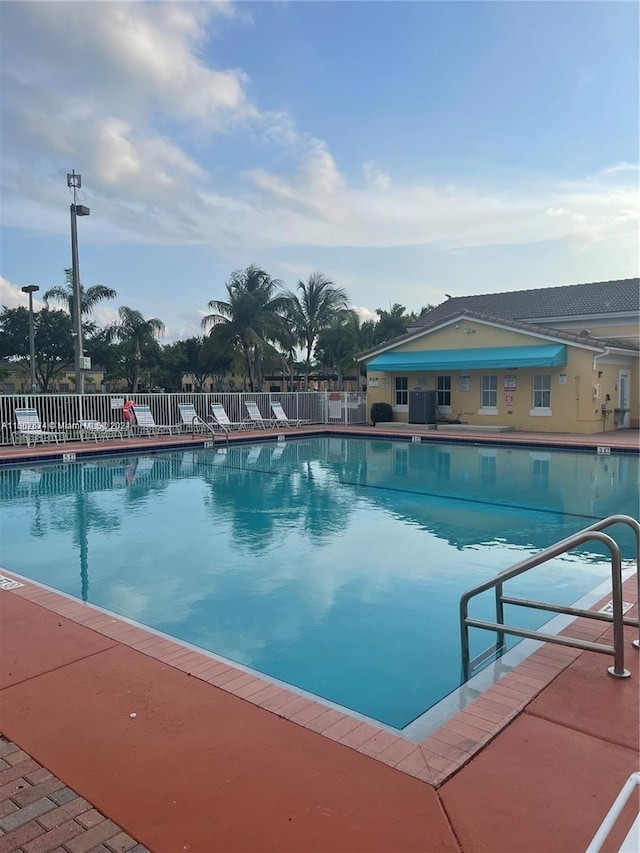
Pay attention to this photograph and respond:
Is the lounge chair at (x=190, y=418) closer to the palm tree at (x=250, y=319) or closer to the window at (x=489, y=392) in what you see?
the palm tree at (x=250, y=319)

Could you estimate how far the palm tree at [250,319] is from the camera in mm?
29969

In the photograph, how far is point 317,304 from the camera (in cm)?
3531

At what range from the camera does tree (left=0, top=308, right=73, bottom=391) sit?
39.2 meters

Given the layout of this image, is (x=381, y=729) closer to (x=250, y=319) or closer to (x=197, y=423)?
(x=197, y=423)

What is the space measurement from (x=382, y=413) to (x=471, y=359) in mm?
4627

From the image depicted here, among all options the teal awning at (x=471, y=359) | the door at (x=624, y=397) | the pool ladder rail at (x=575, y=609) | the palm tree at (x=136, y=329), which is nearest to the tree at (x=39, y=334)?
the palm tree at (x=136, y=329)

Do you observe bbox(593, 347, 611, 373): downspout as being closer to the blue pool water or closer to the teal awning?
the teal awning

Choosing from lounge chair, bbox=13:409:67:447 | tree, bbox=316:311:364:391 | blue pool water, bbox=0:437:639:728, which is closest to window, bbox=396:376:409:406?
tree, bbox=316:311:364:391

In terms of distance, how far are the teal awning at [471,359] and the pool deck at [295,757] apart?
58.5ft

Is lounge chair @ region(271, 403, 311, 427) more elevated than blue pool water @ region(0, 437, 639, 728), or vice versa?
lounge chair @ region(271, 403, 311, 427)

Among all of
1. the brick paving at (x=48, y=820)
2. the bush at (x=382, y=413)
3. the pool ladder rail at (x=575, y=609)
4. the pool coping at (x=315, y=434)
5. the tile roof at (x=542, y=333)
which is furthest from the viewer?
the bush at (x=382, y=413)

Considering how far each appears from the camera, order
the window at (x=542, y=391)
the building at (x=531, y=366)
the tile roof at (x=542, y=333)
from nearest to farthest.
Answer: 1. the tile roof at (x=542, y=333)
2. the building at (x=531, y=366)
3. the window at (x=542, y=391)

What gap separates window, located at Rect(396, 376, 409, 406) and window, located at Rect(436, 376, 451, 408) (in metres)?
1.47

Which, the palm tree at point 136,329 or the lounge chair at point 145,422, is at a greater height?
the palm tree at point 136,329
